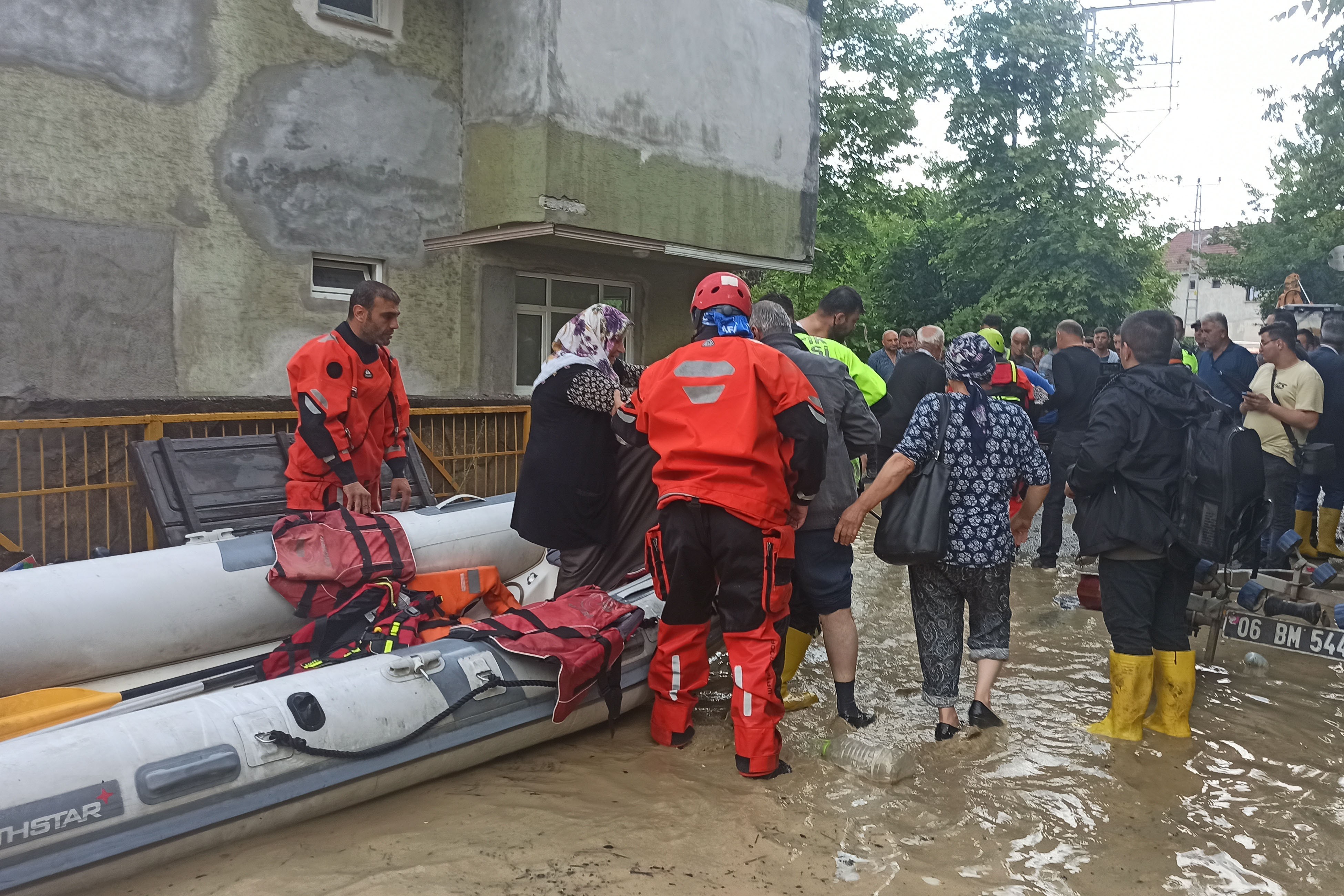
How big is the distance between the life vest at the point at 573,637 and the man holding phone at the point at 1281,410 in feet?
15.8

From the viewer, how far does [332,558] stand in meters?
4.51

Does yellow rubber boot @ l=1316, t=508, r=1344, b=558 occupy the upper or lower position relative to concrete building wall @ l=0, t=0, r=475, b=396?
lower

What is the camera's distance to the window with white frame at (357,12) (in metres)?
8.41

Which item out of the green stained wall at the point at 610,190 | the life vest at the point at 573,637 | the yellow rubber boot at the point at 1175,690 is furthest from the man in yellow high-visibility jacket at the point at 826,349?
the green stained wall at the point at 610,190

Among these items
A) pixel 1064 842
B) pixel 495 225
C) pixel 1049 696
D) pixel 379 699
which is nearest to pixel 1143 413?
pixel 1049 696

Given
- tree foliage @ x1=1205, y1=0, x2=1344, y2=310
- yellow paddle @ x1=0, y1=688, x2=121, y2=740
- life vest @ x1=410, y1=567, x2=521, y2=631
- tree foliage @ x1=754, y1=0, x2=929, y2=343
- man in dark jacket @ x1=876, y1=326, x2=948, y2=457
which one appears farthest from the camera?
tree foliage @ x1=754, y1=0, x2=929, y2=343

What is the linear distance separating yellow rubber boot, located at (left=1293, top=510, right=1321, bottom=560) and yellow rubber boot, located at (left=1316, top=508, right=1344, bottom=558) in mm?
36

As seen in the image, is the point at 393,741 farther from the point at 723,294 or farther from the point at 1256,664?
the point at 1256,664

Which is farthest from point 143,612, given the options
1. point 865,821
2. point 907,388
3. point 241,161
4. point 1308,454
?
point 1308,454

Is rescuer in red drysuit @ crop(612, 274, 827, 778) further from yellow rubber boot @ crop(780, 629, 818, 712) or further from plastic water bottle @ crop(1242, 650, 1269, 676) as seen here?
plastic water bottle @ crop(1242, 650, 1269, 676)

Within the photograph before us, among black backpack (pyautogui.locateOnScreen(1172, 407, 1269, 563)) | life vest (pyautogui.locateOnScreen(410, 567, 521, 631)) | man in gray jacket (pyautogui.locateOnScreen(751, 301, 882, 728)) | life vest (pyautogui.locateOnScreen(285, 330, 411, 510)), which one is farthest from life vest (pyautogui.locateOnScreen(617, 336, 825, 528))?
life vest (pyautogui.locateOnScreen(285, 330, 411, 510))

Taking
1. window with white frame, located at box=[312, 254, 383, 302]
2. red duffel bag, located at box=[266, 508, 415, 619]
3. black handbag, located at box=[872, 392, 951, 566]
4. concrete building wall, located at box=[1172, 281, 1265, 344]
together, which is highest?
concrete building wall, located at box=[1172, 281, 1265, 344]

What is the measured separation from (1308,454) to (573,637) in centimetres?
566

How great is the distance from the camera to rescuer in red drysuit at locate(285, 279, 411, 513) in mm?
4699
